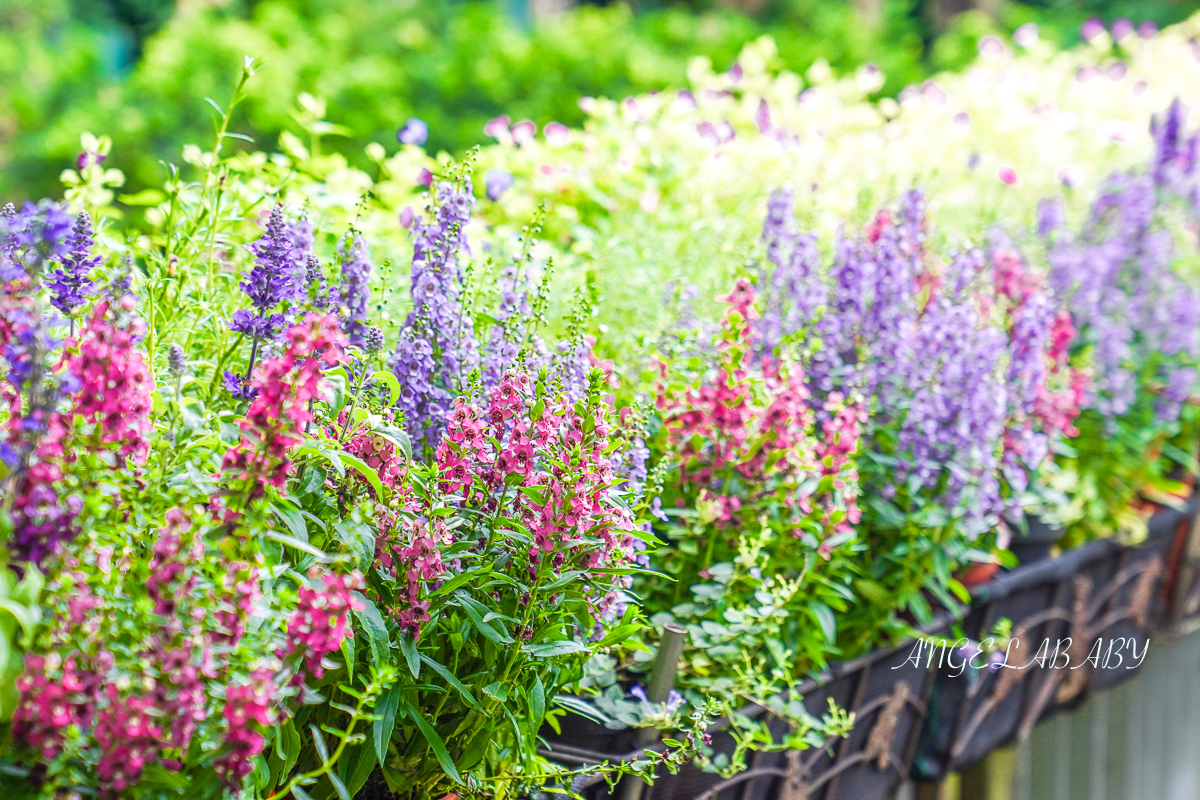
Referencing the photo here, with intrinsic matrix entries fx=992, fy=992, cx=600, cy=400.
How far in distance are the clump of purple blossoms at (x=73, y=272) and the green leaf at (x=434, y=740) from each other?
673 millimetres

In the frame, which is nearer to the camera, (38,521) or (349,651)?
(38,521)

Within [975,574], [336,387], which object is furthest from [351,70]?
[336,387]

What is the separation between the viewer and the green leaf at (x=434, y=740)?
122 cm

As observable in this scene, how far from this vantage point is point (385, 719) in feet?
3.88

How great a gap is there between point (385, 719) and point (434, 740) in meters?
0.08

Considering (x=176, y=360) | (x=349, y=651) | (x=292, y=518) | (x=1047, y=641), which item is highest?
(x=1047, y=641)

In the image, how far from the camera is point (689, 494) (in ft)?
6.08

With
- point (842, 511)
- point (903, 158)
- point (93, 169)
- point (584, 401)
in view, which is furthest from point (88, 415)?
point (903, 158)

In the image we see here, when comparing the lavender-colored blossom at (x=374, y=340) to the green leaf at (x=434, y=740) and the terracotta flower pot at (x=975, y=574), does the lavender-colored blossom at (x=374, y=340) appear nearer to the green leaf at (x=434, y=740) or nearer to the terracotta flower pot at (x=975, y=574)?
the green leaf at (x=434, y=740)

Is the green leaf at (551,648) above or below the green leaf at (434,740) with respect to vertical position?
above

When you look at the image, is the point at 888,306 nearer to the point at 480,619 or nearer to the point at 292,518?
the point at 480,619

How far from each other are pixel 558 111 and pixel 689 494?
14.5ft

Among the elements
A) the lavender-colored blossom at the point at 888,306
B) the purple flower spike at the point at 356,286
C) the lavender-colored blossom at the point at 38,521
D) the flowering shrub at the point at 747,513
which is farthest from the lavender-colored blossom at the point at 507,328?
the lavender-colored blossom at the point at 888,306

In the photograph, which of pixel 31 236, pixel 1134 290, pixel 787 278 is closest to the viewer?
pixel 31 236
